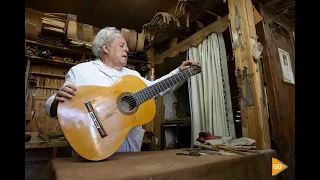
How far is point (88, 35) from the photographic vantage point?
11.5 ft

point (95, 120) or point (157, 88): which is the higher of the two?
point (157, 88)

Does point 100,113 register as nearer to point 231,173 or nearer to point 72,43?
point 231,173

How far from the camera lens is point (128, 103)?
1.37m

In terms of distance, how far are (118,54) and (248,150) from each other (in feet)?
4.54

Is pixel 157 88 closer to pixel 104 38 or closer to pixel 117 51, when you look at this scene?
pixel 117 51

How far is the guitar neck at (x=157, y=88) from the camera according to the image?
4.54ft

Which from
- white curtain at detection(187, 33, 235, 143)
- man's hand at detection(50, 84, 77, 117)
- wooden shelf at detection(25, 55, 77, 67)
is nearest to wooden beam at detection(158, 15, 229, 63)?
white curtain at detection(187, 33, 235, 143)

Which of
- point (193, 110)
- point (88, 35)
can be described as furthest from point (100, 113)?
point (88, 35)

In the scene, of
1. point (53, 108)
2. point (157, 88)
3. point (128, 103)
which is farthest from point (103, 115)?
point (157, 88)

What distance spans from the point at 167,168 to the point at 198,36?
2272 millimetres

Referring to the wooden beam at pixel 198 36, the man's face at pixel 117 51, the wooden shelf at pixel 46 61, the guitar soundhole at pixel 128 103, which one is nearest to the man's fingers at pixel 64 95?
the guitar soundhole at pixel 128 103

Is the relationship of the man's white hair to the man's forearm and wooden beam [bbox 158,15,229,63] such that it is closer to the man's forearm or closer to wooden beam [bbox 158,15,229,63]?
the man's forearm

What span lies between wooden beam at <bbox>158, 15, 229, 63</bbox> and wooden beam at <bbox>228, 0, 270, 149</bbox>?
0.28m

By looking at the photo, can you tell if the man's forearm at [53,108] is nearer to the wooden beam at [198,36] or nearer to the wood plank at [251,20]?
the wood plank at [251,20]
